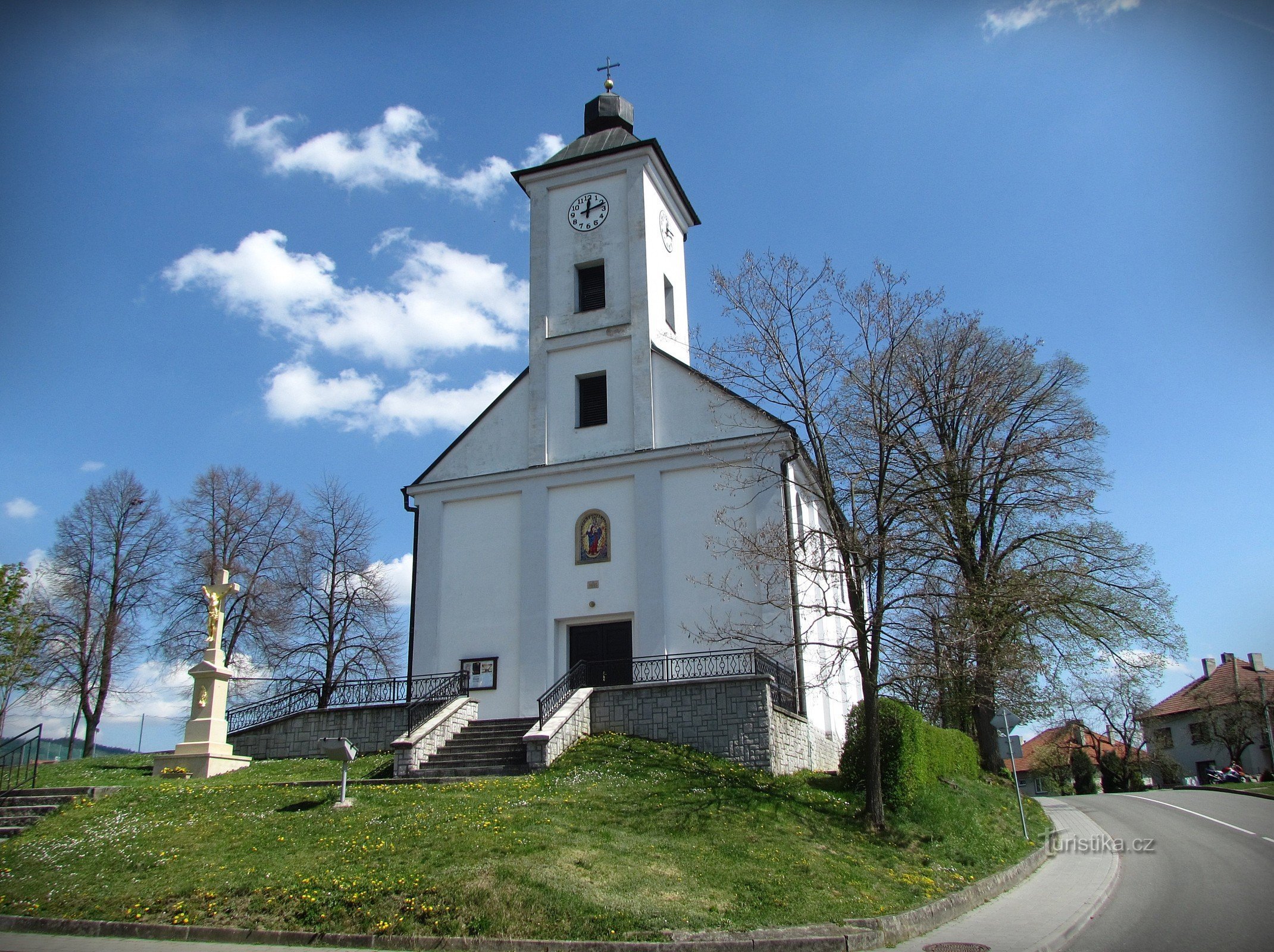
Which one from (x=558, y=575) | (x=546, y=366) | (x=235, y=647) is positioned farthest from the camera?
(x=235, y=647)

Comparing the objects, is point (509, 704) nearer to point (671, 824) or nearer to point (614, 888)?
point (671, 824)

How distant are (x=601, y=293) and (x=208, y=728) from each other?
14143 millimetres

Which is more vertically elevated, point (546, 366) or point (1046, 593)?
point (546, 366)

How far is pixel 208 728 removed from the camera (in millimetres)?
18578

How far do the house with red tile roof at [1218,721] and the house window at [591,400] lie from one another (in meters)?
36.0

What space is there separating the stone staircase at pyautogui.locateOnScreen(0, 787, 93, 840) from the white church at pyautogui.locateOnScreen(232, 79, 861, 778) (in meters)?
5.22

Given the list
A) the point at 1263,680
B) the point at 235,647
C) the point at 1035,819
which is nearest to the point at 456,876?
the point at 1035,819

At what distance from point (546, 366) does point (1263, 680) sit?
42658 mm

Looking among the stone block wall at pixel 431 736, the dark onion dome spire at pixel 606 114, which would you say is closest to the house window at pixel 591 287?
the dark onion dome spire at pixel 606 114

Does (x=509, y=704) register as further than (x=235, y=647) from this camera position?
No

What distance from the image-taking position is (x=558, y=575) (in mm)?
22312

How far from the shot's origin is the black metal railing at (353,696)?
837 inches

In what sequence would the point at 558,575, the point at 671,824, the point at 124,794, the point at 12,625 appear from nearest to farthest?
1. the point at 671,824
2. the point at 124,794
3. the point at 12,625
4. the point at 558,575

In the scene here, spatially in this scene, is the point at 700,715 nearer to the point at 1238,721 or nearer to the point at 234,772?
the point at 234,772
